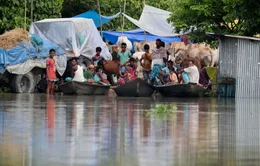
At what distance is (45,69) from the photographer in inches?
1190

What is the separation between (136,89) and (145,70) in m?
2.23

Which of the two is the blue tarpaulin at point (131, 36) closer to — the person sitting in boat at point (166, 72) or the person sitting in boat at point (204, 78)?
the person sitting in boat at point (204, 78)

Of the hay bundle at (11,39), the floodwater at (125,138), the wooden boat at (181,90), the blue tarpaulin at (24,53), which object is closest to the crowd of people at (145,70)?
the wooden boat at (181,90)

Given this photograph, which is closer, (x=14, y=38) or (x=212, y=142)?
(x=212, y=142)

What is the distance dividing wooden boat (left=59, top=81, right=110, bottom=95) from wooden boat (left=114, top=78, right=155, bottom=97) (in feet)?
3.87

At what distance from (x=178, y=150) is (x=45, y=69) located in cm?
2058

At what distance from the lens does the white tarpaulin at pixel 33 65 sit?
1141 inches

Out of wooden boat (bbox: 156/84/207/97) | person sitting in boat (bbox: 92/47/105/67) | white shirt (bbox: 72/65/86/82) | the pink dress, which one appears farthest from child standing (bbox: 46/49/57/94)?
wooden boat (bbox: 156/84/207/97)

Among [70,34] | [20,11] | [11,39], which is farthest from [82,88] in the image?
[20,11]

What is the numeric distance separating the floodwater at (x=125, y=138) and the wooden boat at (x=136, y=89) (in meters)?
7.88

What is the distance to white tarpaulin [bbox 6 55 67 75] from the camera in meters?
29.0

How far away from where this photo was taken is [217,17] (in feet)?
98.0

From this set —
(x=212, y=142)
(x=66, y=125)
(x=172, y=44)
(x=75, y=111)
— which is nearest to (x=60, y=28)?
(x=172, y=44)

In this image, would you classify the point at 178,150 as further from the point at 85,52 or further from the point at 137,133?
the point at 85,52
